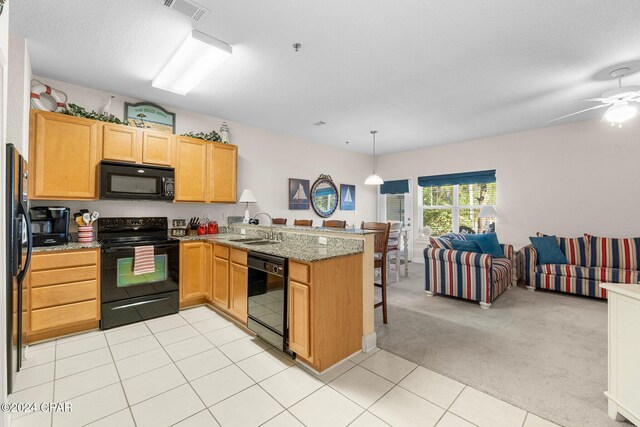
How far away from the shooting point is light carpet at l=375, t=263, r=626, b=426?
183 centimetres

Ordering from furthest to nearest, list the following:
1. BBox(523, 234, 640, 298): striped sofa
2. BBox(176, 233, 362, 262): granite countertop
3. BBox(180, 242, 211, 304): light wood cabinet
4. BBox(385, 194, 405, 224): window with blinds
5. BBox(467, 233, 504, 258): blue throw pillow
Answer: BBox(385, 194, 405, 224): window with blinds → BBox(467, 233, 504, 258): blue throw pillow → BBox(523, 234, 640, 298): striped sofa → BBox(180, 242, 211, 304): light wood cabinet → BBox(176, 233, 362, 262): granite countertop

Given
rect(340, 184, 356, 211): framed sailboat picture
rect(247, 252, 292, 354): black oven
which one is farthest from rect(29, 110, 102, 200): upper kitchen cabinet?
rect(340, 184, 356, 211): framed sailboat picture

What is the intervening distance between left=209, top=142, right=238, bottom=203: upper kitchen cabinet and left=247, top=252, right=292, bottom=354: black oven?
5.31 ft

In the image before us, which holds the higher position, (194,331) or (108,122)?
(108,122)

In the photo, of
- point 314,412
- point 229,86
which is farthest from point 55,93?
point 314,412

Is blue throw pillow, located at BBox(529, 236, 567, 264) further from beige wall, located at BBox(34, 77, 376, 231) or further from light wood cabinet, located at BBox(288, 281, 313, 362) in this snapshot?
light wood cabinet, located at BBox(288, 281, 313, 362)

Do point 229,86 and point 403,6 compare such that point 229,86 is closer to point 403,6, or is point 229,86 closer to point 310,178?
point 403,6

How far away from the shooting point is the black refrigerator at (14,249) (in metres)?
1.65

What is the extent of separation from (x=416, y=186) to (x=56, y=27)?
6.22 meters

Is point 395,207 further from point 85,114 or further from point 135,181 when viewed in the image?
point 85,114

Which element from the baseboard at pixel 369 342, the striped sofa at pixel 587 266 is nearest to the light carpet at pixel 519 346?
→ the baseboard at pixel 369 342

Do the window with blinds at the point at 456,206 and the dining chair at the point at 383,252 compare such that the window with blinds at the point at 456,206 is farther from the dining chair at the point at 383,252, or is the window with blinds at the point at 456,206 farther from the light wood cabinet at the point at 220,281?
the light wood cabinet at the point at 220,281

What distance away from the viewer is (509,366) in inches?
86.2

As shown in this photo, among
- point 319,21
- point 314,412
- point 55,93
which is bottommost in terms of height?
point 314,412
